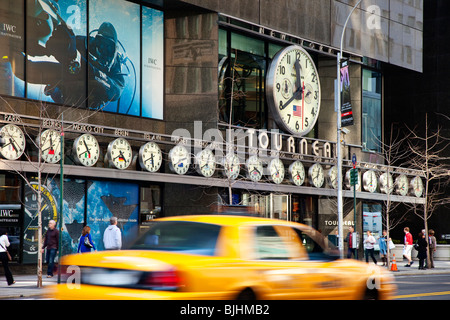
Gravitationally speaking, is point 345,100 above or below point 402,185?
above

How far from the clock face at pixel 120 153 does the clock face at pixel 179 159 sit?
1.88 meters

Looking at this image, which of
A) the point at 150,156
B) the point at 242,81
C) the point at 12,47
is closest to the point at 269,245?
the point at 12,47

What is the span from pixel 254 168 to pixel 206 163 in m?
3.12

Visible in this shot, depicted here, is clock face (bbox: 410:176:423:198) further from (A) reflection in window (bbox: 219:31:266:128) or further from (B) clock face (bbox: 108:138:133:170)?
(B) clock face (bbox: 108:138:133:170)

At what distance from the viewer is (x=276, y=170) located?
33656mm

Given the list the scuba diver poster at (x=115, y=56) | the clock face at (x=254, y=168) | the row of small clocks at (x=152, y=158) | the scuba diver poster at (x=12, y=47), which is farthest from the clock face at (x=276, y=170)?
the scuba diver poster at (x=12, y=47)

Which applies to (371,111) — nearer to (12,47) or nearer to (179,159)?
(179,159)

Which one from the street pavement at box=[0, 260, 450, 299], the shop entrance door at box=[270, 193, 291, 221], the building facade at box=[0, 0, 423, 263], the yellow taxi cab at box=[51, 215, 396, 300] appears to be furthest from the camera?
the shop entrance door at box=[270, 193, 291, 221]

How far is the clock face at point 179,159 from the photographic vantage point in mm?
28734

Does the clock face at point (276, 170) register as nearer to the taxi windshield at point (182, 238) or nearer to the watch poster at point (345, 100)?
the watch poster at point (345, 100)

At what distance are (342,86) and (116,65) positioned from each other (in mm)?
9971

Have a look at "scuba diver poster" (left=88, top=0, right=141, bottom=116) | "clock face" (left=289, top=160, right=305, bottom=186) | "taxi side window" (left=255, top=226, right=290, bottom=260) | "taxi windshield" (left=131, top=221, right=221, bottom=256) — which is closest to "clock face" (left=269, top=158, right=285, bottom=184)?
"clock face" (left=289, top=160, right=305, bottom=186)

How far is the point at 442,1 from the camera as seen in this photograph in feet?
163

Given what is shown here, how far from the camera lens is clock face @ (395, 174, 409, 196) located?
137ft
